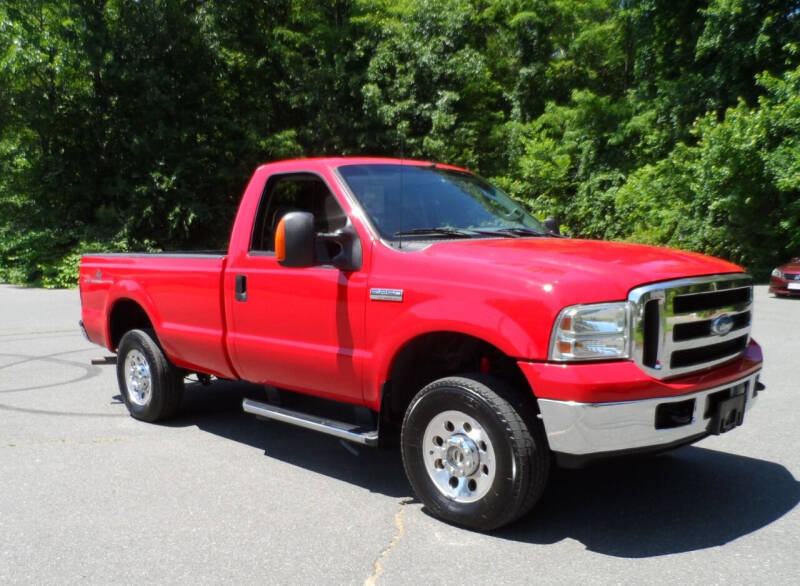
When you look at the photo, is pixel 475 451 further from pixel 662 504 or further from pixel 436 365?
pixel 662 504

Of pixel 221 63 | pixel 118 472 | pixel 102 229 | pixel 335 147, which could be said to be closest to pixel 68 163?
pixel 102 229

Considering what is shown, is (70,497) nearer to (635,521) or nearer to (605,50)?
(635,521)

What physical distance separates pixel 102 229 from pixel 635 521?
83.0 ft

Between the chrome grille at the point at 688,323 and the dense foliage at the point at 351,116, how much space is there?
18.6 m

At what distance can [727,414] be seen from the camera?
158 inches

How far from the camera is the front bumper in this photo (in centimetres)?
362

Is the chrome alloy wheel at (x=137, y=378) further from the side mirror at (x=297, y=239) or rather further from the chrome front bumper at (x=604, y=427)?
the chrome front bumper at (x=604, y=427)

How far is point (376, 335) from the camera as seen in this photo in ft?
14.6

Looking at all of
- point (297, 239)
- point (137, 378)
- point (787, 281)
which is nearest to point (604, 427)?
point (297, 239)

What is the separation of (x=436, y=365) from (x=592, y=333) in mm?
1257

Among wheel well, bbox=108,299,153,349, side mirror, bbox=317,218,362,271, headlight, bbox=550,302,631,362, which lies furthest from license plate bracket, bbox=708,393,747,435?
wheel well, bbox=108,299,153,349

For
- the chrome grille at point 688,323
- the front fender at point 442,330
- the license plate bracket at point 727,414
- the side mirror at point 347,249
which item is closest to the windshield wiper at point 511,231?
the side mirror at point 347,249

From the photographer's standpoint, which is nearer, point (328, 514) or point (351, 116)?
point (328, 514)

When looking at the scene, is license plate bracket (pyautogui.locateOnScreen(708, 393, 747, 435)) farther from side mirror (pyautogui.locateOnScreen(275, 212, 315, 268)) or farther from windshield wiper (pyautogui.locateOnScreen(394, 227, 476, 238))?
side mirror (pyautogui.locateOnScreen(275, 212, 315, 268))
